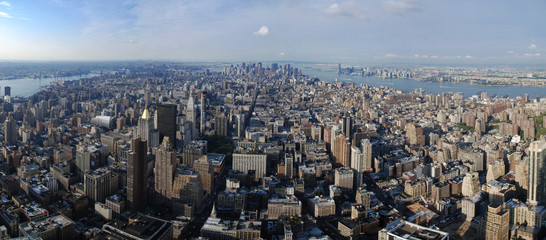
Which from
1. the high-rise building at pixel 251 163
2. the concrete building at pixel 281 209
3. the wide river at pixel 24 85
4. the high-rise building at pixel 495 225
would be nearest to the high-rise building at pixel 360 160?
the high-rise building at pixel 251 163

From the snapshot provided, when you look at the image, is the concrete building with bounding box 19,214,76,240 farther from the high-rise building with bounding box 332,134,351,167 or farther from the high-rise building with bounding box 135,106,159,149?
the high-rise building with bounding box 332,134,351,167

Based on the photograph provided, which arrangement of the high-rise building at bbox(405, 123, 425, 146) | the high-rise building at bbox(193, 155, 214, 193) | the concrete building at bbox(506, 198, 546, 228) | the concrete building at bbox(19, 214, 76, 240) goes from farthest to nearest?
the high-rise building at bbox(405, 123, 425, 146), the high-rise building at bbox(193, 155, 214, 193), the concrete building at bbox(506, 198, 546, 228), the concrete building at bbox(19, 214, 76, 240)

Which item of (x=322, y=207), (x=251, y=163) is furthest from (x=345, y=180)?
(x=251, y=163)

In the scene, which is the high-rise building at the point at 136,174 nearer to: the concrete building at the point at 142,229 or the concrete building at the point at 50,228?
the concrete building at the point at 50,228

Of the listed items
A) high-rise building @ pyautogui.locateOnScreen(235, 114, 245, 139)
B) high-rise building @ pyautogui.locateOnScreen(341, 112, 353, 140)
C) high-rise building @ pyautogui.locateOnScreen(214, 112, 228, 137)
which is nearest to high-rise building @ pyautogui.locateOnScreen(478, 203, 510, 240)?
high-rise building @ pyautogui.locateOnScreen(341, 112, 353, 140)

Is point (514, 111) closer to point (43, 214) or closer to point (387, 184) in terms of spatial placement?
point (387, 184)

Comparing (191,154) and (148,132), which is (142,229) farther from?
(148,132)
